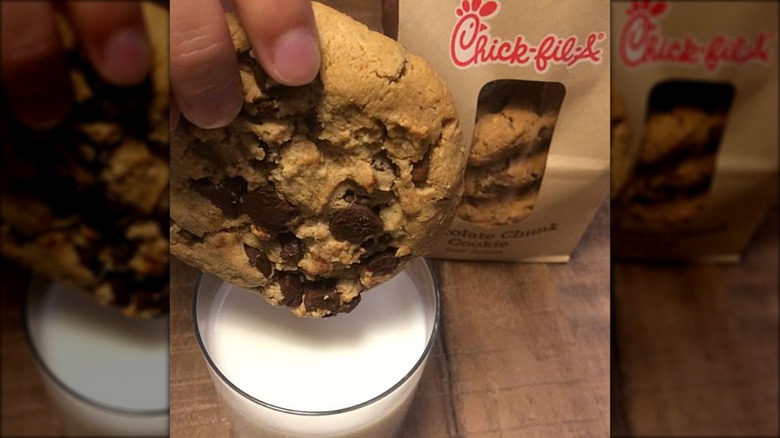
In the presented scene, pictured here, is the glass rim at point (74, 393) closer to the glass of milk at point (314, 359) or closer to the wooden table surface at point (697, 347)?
the glass of milk at point (314, 359)

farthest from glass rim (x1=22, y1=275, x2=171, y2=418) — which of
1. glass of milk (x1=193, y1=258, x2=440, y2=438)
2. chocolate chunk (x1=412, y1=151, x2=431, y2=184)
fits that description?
chocolate chunk (x1=412, y1=151, x2=431, y2=184)

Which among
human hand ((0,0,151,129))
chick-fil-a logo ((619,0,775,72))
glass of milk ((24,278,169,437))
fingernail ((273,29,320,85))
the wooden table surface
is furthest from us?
the wooden table surface

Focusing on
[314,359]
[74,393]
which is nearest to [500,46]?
[314,359]

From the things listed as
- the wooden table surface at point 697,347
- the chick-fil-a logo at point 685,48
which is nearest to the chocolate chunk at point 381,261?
the chick-fil-a logo at point 685,48

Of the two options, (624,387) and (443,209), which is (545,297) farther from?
(624,387)

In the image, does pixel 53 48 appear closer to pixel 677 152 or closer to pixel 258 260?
pixel 258 260

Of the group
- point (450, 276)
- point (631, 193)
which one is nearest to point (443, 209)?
point (450, 276)

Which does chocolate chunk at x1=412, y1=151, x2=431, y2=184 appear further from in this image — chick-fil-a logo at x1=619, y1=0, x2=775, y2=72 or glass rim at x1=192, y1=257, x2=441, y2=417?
chick-fil-a logo at x1=619, y1=0, x2=775, y2=72
